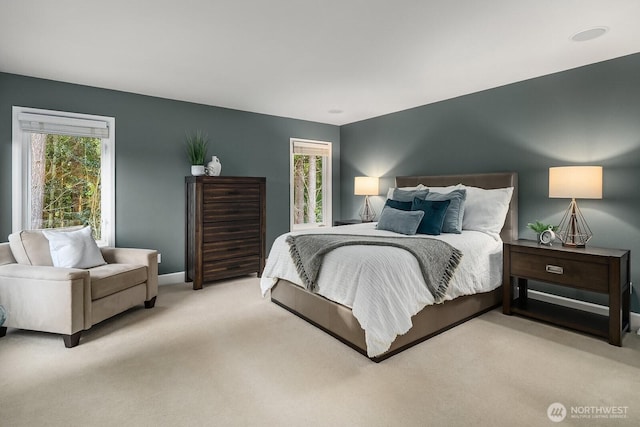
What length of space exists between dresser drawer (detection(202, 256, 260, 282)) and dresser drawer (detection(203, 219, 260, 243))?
294 mm

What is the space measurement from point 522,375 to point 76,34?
4.00 metres

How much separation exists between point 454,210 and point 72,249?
146 inches

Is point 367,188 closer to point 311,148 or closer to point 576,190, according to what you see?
point 311,148

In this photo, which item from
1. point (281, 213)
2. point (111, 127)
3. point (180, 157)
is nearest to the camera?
point (111, 127)

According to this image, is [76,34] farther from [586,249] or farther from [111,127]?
[586,249]

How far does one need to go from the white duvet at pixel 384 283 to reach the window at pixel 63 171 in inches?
102

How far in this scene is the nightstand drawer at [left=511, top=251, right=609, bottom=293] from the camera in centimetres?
270

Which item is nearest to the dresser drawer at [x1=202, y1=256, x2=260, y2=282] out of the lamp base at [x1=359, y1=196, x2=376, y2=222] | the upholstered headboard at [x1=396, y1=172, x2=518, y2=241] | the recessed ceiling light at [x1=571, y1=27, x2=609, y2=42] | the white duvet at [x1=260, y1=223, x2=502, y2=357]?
the white duvet at [x1=260, y1=223, x2=502, y2=357]

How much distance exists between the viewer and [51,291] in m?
2.61

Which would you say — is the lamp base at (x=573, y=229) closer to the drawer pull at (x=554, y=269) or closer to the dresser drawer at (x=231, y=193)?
the drawer pull at (x=554, y=269)

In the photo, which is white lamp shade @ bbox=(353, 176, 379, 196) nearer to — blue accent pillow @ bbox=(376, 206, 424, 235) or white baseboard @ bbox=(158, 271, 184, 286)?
blue accent pillow @ bbox=(376, 206, 424, 235)

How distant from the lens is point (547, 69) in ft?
11.0

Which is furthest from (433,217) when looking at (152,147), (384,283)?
(152,147)

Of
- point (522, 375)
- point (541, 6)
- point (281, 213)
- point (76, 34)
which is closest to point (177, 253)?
point (281, 213)
